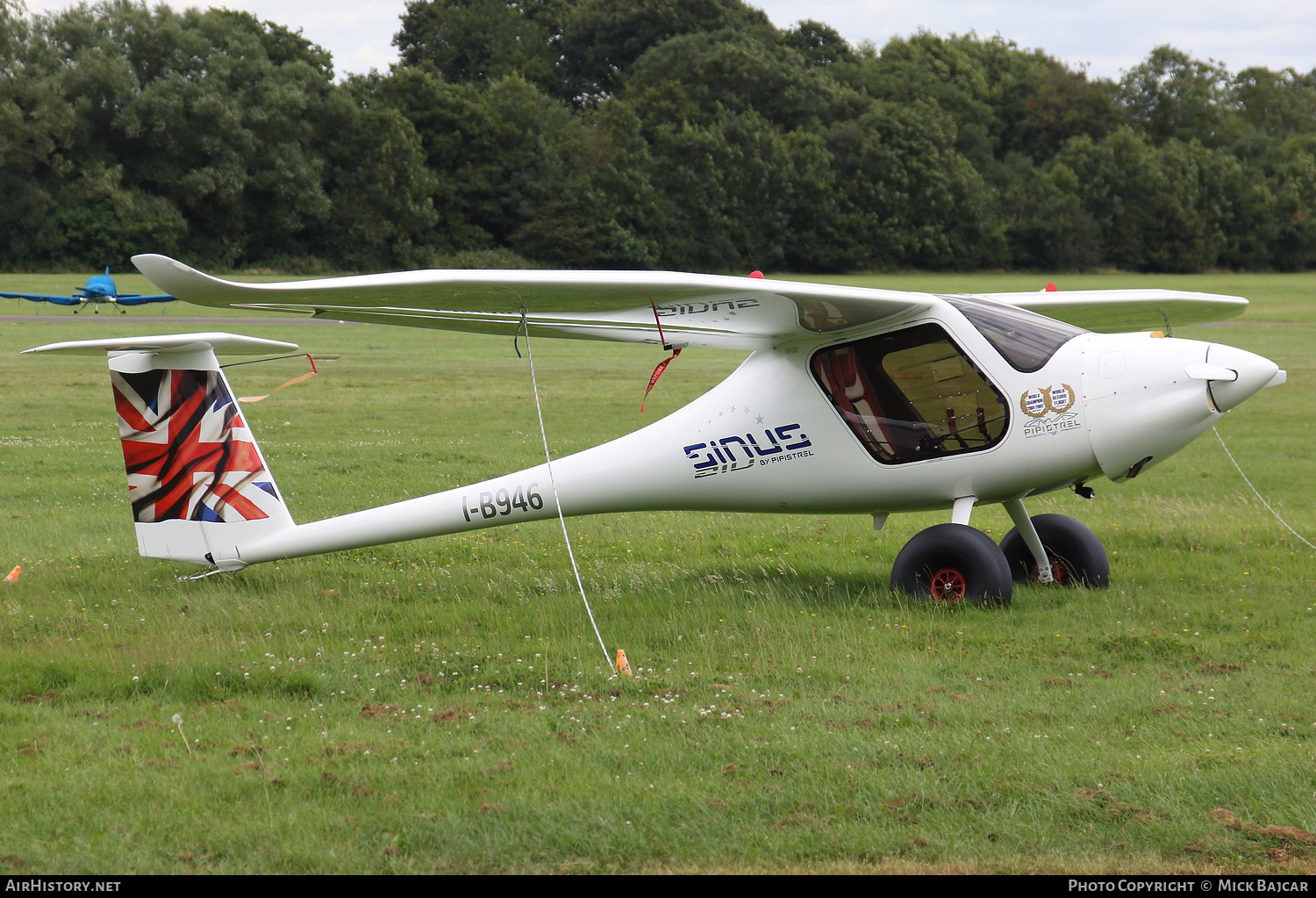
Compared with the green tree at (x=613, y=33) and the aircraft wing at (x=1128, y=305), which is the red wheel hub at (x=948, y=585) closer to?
the aircraft wing at (x=1128, y=305)

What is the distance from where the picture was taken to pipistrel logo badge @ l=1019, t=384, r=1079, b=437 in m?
8.47

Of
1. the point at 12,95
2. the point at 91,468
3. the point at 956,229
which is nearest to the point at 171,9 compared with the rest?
the point at 12,95

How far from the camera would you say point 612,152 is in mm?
76438

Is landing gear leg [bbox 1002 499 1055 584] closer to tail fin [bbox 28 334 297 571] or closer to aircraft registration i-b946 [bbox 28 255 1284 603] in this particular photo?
aircraft registration i-b946 [bbox 28 255 1284 603]

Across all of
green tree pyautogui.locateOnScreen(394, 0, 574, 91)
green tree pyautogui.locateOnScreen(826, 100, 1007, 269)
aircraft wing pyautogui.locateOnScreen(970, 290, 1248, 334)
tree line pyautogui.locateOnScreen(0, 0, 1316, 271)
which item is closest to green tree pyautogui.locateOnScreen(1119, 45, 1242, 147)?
tree line pyautogui.locateOnScreen(0, 0, 1316, 271)

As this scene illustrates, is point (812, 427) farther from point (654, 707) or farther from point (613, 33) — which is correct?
point (613, 33)

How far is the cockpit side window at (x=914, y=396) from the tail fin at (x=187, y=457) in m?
4.58

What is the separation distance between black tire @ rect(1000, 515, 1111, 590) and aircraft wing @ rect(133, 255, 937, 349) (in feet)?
8.08

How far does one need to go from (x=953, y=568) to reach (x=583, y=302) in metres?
3.57

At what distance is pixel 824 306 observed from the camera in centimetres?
855

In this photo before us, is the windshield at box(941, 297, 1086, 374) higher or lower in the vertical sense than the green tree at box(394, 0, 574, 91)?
lower

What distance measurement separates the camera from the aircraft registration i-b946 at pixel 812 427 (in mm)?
8406

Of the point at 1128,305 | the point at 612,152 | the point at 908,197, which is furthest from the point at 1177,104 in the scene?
the point at 1128,305
